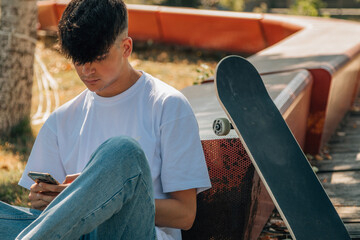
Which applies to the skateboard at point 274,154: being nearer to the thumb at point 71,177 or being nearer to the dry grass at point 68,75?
the thumb at point 71,177

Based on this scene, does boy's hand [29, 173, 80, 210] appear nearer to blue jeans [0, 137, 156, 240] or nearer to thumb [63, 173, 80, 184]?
thumb [63, 173, 80, 184]

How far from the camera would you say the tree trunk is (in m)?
5.94

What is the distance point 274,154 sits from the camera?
2.50m

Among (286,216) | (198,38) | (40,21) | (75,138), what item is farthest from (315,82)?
(40,21)

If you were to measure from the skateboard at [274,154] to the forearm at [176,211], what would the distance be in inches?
13.8

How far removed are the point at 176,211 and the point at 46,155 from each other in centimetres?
75

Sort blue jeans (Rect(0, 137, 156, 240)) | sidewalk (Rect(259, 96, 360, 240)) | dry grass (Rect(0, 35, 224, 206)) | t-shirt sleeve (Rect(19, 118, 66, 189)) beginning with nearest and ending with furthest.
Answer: blue jeans (Rect(0, 137, 156, 240)) < t-shirt sleeve (Rect(19, 118, 66, 189)) < sidewalk (Rect(259, 96, 360, 240)) < dry grass (Rect(0, 35, 224, 206))

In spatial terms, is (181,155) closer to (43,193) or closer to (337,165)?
(43,193)

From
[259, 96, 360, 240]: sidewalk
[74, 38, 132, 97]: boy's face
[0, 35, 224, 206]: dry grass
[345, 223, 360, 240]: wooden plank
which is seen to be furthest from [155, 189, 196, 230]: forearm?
[0, 35, 224, 206]: dry grass

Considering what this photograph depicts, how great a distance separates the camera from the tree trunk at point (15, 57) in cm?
594

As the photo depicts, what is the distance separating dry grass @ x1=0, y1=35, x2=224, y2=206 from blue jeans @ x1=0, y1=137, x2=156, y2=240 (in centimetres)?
213

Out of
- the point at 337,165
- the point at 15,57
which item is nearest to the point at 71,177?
the point at 337,165

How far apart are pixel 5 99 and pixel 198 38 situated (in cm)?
529

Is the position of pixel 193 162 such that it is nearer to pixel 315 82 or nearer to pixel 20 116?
pixel 315 82
